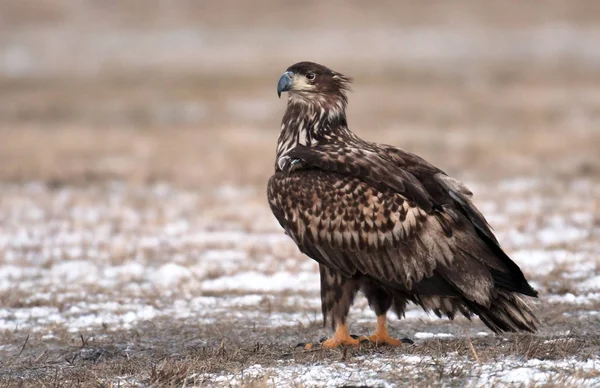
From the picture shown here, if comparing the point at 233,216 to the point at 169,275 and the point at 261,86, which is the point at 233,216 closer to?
the point at 169,275

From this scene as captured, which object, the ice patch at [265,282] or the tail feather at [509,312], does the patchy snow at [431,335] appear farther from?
the ice patch at [265,282]

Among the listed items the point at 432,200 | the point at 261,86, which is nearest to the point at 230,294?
the point at 432,200

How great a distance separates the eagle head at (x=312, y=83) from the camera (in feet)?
26.9

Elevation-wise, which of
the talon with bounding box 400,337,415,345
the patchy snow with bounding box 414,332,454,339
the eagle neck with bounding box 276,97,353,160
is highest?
the eagle neck with bounding box 276,97,353,160

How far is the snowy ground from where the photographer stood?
6477 mm

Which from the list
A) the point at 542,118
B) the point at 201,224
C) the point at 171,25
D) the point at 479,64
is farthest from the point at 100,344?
the point at 171,25

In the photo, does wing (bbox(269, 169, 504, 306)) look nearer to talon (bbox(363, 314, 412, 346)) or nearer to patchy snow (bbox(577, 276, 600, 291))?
talon (bbox(363, 314, 412, 346))

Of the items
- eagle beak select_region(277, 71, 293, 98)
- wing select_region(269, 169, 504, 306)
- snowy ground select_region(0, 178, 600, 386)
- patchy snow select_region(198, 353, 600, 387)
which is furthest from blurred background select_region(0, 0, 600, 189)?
patchy snow select_region(198, 353, 600, 387)

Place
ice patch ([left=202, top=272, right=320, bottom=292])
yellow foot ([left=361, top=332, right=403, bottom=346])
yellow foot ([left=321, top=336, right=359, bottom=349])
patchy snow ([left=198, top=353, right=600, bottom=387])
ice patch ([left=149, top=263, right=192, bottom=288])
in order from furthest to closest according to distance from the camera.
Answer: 1. ice patch ([left=149, top=263, right=192, bottom=288])
2. ice patch ([left=202, top=272, right=320, bottom=292])
3. yellow foot ([left=361, top=332, right=403, bottom=346])
4. yellow foot ([left=321, top=336, right=359, bottom=349])
5. patchy snow ([left=198, top=353, right=600, bottom=387])

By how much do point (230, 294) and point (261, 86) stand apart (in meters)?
23.6

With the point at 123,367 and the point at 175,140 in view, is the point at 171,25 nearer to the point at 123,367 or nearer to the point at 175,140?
the point at 175,140

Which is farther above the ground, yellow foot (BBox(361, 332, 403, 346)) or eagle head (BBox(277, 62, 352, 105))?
eagle head (BBox(277, 62, 352, 105))

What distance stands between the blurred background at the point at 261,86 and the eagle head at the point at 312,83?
8873 mm

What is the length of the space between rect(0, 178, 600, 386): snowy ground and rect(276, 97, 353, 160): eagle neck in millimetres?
1591
